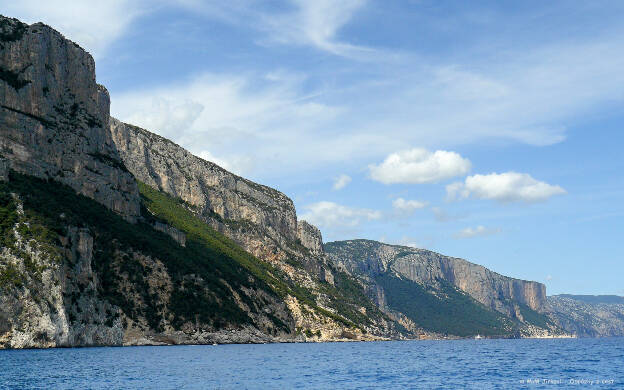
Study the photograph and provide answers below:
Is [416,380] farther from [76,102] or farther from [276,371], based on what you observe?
[76,102]

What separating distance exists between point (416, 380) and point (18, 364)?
5317cm

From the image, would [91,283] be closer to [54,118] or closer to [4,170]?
[4,170]

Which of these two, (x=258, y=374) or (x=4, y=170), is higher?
(x=4, y=170)

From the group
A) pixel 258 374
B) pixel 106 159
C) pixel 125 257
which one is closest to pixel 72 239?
pixel 125 257

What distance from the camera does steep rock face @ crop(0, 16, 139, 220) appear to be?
161250mm

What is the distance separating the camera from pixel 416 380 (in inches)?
3071

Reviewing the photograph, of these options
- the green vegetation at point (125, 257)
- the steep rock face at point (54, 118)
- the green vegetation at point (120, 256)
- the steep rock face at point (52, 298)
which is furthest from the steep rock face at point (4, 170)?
the steep rock face at point (52, 298)

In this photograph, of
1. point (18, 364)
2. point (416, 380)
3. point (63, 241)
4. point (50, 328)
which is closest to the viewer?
point (416, 380)

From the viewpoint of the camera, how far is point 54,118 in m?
A: 177

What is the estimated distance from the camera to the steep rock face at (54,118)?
161 metres

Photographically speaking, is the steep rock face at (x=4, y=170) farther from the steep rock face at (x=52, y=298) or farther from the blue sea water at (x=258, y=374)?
the blue sea water at (x=258, y=374)

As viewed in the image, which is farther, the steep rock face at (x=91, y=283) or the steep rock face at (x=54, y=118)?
the steep rock face at (x=54, y=118)

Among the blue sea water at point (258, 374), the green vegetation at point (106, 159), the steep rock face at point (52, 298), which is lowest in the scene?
the blue sea water at point (258, 374)

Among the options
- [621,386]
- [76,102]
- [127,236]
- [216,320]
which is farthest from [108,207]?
[621,386]
